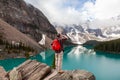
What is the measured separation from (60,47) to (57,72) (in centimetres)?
300

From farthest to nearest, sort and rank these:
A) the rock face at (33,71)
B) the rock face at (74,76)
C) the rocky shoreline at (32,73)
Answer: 1. the rock face at (33,71)
2. the rock face at (74,76)
3. the rocky shoreline at (32,73)

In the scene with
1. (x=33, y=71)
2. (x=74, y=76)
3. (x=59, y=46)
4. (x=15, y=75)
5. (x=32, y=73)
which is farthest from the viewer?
(x=74, y=76)

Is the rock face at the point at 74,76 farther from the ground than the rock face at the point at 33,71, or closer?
closer

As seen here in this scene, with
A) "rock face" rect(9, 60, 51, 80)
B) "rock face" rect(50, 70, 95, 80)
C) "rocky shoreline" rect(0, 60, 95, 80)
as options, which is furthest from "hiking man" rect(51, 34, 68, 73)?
"rock face" rect(9, 60, 51, 80)

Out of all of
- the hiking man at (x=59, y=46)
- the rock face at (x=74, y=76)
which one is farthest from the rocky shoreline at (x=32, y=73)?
the hiking man at (x=59, y=46)

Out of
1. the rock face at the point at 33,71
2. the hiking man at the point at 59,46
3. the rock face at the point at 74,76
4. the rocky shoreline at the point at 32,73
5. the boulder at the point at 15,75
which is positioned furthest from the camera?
the rock face at the point at 33,71

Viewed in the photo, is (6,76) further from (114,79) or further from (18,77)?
(114,79)

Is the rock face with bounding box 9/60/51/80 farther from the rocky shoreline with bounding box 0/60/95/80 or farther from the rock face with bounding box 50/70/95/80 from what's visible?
the rock face with bounding box 50/70/95/80

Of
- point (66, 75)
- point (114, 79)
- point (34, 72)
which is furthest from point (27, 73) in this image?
point (114, 79)

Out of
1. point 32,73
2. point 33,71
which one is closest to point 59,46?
point 33,71

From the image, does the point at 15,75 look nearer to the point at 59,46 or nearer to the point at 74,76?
the point at 59,46

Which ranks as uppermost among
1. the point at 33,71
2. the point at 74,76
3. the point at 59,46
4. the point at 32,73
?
the point at 59,46

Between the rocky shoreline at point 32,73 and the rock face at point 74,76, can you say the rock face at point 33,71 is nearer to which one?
the rocky shoreline at point 32,73

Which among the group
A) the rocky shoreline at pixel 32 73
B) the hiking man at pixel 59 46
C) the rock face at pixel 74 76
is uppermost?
the hiking man at pixel 59 46
